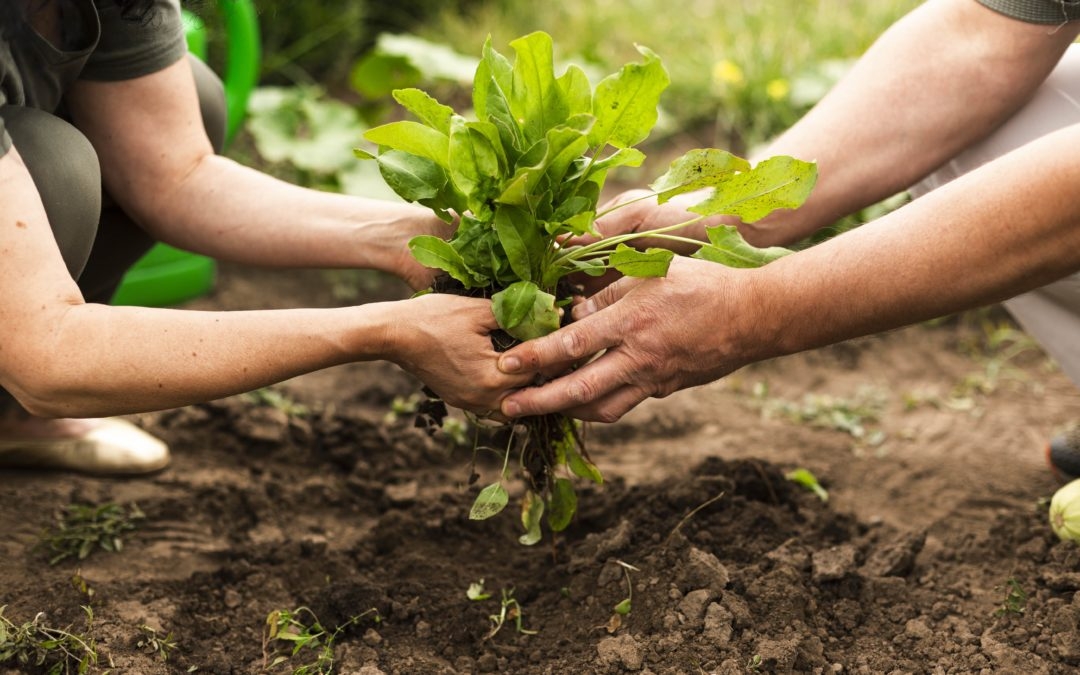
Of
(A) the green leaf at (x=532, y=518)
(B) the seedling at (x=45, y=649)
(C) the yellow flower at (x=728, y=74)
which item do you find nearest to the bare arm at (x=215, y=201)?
(A) the green leaf at (x=532, y=518)

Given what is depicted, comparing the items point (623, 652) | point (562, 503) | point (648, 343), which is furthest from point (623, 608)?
point (648, 343)

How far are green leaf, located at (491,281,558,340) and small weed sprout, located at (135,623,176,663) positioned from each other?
2.65 feet

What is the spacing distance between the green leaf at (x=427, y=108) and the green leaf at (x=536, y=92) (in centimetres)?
12

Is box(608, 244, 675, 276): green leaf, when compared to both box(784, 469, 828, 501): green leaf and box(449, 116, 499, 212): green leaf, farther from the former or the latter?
box(784, 469, 828, 501): green leaf

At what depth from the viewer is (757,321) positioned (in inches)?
75.6

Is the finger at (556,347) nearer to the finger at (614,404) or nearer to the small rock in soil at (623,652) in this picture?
the finger at (614,404)

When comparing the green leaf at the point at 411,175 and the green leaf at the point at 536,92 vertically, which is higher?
the green leaf at the point at 536,92

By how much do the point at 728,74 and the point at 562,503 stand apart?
263 centimetres

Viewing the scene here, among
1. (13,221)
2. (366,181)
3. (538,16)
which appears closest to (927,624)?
(13,221)

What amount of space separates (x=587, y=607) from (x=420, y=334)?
2.03 feet

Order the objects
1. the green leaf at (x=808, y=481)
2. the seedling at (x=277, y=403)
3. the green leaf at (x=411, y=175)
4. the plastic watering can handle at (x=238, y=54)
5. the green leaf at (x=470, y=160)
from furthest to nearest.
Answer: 1. the plastic watering can handle at (x=238, y=54)
2. the seedling at (x=277, y=403)
3. the green leaf at (x=808, y=481)
4. the green leaf at (x=411, y=175)
5. the green leaf at (x=470, y=160)

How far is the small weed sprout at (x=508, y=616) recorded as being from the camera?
2053 mm

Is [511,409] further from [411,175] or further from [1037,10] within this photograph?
[1037,10]

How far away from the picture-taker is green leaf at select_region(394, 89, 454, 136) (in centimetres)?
188
